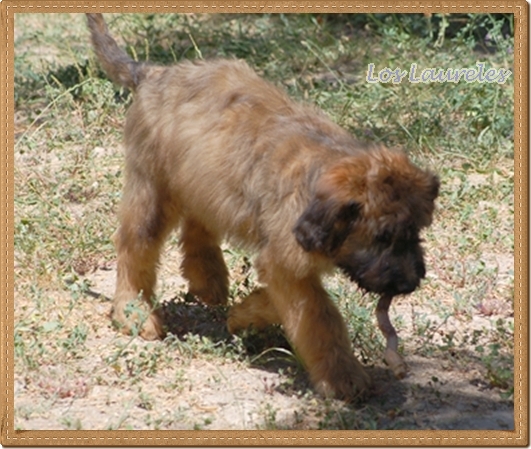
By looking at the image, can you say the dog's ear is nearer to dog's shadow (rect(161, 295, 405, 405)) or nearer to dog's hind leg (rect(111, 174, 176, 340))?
dog's shadow (rect(161, 295, 405, 405))

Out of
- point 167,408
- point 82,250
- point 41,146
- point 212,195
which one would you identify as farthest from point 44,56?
point 167,408

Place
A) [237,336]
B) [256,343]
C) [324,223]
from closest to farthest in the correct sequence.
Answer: [324,223], [237,336], [256,343]

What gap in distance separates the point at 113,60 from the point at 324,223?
2485 mm

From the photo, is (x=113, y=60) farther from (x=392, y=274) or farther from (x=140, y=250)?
(x=392, y=274)

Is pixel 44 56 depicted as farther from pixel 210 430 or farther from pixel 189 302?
pixel 210 430

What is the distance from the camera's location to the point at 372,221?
5957 millimetres

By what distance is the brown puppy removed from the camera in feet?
19.6

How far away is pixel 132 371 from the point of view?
6.65 metres

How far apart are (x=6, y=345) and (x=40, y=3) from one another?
210 cm

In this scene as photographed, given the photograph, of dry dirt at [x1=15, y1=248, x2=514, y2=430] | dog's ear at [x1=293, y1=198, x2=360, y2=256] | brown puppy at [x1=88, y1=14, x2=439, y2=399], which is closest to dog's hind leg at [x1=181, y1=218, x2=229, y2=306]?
brown puppy at [x1=88, y1=14, x2=439, y2=399]

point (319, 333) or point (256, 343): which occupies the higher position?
point (319, 333)

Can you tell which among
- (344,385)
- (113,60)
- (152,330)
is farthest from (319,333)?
(113,60)

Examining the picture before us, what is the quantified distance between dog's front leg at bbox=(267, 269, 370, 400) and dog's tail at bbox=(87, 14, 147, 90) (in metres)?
1.97

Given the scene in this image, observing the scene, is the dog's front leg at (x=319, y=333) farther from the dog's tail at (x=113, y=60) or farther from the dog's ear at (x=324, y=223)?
the dog's tail at (x=113, y=60)
